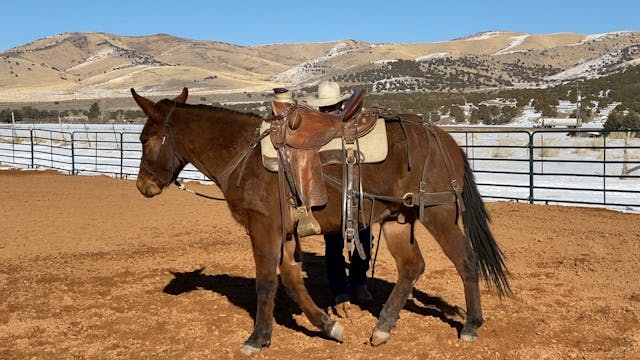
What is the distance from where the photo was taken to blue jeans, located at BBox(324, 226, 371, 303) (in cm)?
532

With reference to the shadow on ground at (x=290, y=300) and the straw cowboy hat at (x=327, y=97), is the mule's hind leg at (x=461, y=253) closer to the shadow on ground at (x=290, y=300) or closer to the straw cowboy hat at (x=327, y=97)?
the shadow on ground at (x=290, y=300)

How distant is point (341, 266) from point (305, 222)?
1342mm

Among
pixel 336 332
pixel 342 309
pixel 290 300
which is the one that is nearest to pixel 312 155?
pixel 336 332

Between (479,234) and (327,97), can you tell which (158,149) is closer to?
(327,97)

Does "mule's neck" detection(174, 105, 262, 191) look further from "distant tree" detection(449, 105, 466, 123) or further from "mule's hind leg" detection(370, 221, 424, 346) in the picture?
"distant tree" detection(449, 105, 466, 123)

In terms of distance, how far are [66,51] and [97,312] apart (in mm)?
188528

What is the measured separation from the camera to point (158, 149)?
15.4 ft

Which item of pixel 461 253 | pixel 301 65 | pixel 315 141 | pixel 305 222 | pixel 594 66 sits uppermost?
pixel 301 65

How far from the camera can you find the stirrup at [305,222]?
4.19 m

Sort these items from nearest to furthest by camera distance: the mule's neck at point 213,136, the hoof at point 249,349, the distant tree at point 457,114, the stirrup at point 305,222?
1. the stirrup at point 305,222
2. the hoof at point 249,349
3. the mule's neck at point 213,136
4. the distant tree at point 457,114

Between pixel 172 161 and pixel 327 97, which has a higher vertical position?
pixel 327 97

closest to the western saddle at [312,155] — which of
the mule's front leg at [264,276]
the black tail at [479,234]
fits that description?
the mule's front leg at [264,276]

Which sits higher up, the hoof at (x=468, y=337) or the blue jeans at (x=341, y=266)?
the blue jeans at (x=341, y=266)

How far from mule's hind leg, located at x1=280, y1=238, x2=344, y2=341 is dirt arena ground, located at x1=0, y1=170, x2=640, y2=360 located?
0.15m
